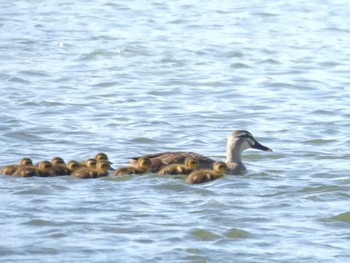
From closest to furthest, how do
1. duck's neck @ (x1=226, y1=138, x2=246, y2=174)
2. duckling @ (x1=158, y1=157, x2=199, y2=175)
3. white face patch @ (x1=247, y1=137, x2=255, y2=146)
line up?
duckling @ (x1=158, y1=157, x2=199, y2=175)
duck's neck @ (x1=226, y1=138, x2=246, y2=174)
white face patch @ (x1=247, y1=137, x2=255, y2=146)

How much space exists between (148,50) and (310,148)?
303 inches

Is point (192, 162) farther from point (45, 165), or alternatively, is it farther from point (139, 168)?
point (45, 165)

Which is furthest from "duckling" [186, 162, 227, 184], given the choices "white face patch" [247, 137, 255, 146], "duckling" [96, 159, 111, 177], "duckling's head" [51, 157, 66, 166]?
"duckling's head" [51, 157, 66, 166]

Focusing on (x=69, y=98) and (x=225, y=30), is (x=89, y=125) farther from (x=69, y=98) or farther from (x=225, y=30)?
(x=225, y=30)

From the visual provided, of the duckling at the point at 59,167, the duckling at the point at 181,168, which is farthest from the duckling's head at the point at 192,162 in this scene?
the duckling at the point at 59,167

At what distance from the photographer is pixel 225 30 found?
25047 mm

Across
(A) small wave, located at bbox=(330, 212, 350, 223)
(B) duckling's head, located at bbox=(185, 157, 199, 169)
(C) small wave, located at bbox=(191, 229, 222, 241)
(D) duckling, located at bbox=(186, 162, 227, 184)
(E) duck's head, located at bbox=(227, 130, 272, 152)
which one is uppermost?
(E) duck's head, located at bbox=(227, 130, 272, 152)

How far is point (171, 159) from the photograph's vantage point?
13.3 metres

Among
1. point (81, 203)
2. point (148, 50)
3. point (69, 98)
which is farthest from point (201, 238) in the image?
point (148, 50)

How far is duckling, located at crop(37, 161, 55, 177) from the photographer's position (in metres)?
12.8

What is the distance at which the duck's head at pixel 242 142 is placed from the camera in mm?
13930

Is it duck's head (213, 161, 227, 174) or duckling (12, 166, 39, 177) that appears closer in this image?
duckling (12, 166, 39, 177)

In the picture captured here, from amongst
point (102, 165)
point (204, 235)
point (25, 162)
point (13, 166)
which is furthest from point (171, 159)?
point (204, 235)

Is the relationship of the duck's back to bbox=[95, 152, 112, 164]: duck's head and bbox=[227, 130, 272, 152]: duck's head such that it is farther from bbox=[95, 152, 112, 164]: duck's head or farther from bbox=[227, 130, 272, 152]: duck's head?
bbox=[227, 130, 272, 152]: duck's head
